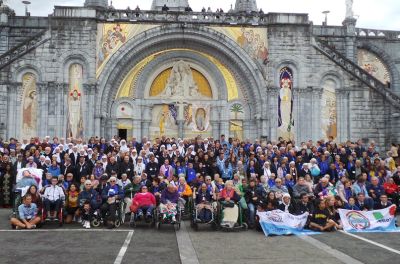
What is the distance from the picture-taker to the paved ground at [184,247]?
362 inches

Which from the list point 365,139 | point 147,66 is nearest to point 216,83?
point 147,66

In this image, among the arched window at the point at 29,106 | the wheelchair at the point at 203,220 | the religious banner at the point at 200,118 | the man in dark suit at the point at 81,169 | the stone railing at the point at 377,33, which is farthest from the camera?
the stone railing at the point at 377,33

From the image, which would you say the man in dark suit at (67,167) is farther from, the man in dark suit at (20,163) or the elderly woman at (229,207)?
the elderly woman at (229,207)

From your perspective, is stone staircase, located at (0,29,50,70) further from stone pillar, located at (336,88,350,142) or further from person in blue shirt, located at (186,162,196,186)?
stone pillar, located at (336,88,350,142)

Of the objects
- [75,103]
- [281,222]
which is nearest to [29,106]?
[75,103]

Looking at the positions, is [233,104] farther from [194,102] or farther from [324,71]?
[324,71]

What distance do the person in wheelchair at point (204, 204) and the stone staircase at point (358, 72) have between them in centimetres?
1589

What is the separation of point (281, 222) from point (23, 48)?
18.8 metres

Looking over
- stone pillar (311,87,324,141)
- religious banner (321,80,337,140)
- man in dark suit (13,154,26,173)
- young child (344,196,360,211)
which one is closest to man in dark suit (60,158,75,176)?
man in dark suit (13,154,26,173)

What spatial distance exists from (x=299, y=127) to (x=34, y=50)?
52.3 ft

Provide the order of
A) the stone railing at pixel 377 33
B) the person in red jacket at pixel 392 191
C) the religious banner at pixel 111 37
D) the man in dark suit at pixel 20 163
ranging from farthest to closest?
the stone railing at pixel 377 33, the religious banner at pixel 111 37, the person in red jacket at pixel 392 191, the man in dark suit at pixel 20 163

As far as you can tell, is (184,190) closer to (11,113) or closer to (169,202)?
(169,202)

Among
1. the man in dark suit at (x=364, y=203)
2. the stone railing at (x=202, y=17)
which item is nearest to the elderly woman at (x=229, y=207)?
the man in dark suit at (x=364, y=203)

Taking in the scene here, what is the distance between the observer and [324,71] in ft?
86.0
